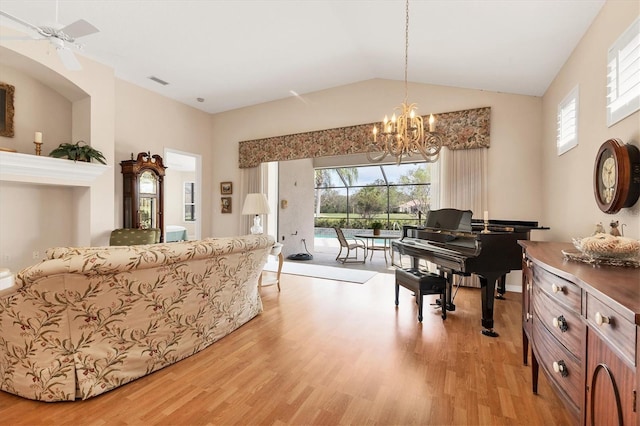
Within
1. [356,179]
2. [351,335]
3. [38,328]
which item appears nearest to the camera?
[38,328]

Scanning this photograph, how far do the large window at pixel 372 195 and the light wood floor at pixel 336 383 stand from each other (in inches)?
215

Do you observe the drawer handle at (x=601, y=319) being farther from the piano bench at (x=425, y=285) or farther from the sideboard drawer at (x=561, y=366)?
the piano bench at (x=425, y=285)

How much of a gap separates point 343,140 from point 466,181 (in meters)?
2.30

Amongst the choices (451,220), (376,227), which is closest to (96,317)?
(451,220)

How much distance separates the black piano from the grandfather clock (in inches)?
179

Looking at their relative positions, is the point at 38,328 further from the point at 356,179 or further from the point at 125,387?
the point at 356,179

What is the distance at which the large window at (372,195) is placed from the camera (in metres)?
8.35

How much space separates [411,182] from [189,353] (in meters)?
7.40

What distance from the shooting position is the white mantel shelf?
12.0 feet

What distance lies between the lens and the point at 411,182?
836cm

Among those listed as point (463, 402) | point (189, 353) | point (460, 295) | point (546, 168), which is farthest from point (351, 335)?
point (546, 168)

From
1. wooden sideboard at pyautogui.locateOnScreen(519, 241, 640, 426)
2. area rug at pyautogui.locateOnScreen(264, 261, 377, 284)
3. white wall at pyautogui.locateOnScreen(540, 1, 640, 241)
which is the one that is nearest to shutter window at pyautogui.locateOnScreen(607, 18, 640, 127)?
white wall at pyautogui.locateOnScreen(540, 1, 640, 241)

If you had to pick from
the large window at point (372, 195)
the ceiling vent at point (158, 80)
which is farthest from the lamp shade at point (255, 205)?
the large window at point (372, 195)

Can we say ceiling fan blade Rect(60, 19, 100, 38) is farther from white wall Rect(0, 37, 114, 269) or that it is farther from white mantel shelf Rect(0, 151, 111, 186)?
white wall Rect(0, 37, 114, 269)
